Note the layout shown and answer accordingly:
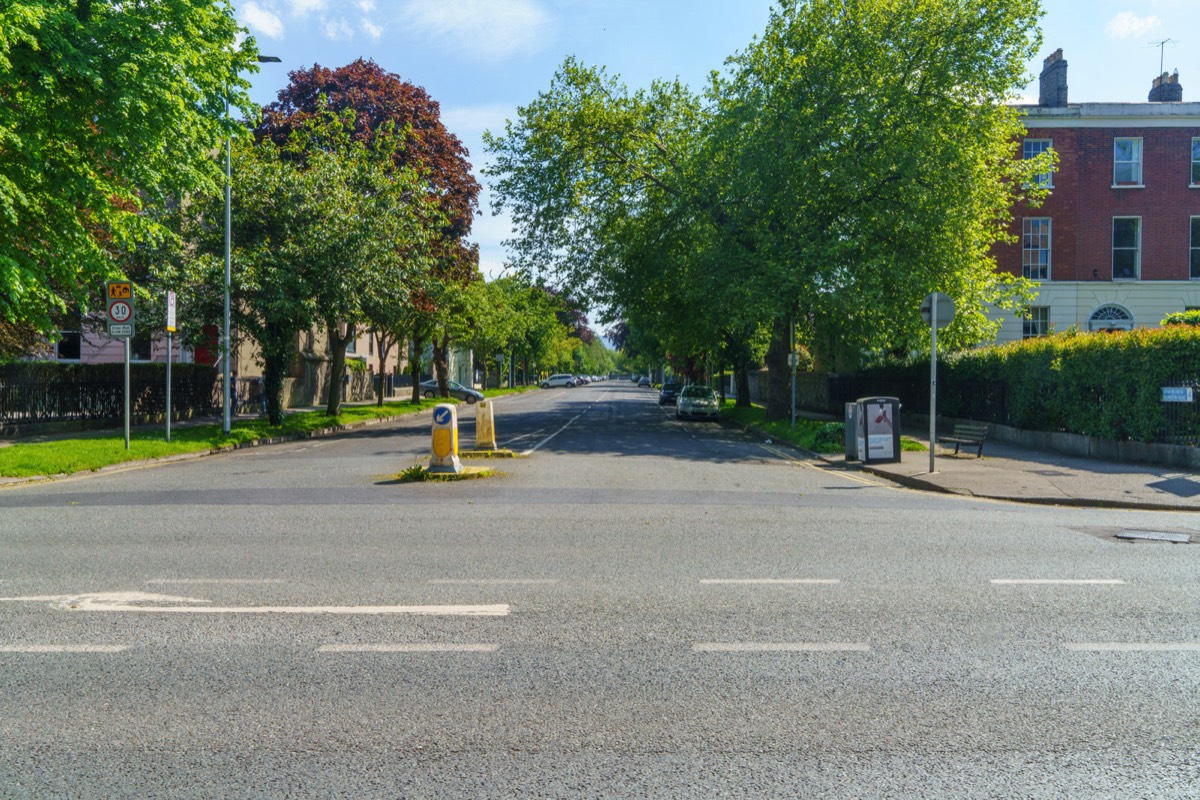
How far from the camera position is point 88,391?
24.8 m

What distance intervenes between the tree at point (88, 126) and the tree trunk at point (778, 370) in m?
19.3

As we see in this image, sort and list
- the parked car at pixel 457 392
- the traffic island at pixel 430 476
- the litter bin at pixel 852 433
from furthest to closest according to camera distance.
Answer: the parked car at pixel 457 392 < the litter bin at pixel 852 433 < the traffic island at pixel 430 476

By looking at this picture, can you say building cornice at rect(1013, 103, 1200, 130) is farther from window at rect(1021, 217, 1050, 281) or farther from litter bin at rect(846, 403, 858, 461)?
litter bin at rect(846, 403, 858, 461)

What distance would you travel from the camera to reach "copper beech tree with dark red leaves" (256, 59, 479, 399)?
35.0 meters

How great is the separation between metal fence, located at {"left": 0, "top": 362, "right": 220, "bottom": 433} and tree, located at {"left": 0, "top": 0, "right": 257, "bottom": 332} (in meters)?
6.95

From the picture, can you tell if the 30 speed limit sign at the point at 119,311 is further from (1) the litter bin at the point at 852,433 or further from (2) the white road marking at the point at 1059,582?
(2) the white road marking at the point at 1059,582

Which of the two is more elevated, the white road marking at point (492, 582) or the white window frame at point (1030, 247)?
the white window frame at point (1030, 247)

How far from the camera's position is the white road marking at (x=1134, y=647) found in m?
5.39

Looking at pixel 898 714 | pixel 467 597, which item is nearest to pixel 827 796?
pixel 898 714

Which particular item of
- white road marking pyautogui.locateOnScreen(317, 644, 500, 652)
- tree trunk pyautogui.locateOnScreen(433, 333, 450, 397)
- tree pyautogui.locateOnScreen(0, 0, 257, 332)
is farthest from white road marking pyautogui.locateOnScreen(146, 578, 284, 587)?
tree trunk pyautogui.locateOnScreen(433, 333, 450, 397)

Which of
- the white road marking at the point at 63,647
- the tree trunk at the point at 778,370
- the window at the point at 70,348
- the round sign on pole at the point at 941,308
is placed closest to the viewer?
the white road marking at the point at 63,647

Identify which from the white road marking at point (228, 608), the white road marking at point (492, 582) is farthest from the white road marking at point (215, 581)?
the white road marking at point (492, 582)

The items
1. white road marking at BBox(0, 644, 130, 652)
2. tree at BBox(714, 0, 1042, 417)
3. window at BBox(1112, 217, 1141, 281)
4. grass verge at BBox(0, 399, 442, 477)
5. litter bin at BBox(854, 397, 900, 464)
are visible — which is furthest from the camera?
window at BBox(1112, 217, 1141, 281)

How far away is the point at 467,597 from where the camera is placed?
21.4ft
